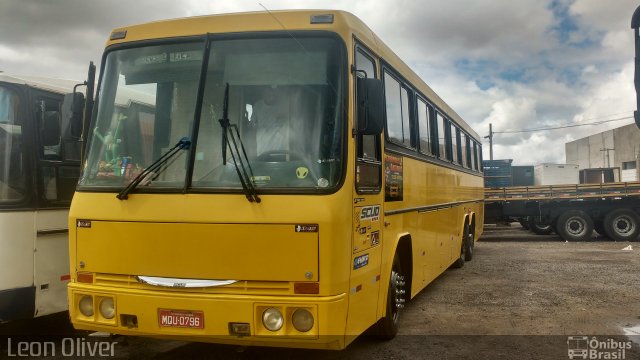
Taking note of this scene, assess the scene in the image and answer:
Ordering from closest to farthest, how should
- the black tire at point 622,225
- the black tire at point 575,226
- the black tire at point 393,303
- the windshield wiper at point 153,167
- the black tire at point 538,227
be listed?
1. the windshield wiper at point 153,167
2. the black tire at point 393,303
3. the black tire at point 622,225
4. the black tire at point 575,226
5. the black tire at point 538,227

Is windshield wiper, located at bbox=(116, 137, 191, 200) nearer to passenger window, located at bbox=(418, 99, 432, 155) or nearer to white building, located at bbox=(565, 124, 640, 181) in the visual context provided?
passenger window, located at bbox=(418, 99, 432, 155)

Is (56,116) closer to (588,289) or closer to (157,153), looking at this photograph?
(157,153)

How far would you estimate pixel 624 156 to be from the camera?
3975 centimetres

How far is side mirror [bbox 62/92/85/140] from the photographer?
5.00 metres

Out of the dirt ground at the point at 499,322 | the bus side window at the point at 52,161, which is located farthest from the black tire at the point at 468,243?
the bus side window at the point at 52,161

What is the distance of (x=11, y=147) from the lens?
5609mm

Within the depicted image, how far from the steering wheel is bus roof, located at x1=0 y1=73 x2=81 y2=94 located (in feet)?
10.0

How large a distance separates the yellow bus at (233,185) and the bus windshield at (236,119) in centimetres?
1

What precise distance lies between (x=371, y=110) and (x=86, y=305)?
8.93 feet

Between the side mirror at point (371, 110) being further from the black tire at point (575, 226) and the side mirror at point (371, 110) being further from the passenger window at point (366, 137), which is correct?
the black tire at point (575, 226)

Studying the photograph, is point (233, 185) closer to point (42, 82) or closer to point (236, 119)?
point (236, 119)

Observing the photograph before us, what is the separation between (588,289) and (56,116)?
8.00 metres

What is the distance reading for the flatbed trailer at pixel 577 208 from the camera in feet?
58.2

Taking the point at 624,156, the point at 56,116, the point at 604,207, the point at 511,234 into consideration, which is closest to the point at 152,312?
the point at 56,116
